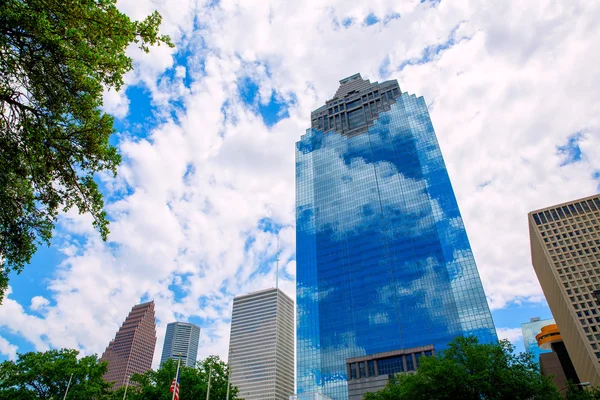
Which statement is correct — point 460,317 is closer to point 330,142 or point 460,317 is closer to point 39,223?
point 330,142

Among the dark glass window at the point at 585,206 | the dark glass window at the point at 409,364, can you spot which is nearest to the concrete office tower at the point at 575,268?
the dark glass window at the point at 585,206

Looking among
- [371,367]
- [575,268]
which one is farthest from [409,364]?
[575,268]

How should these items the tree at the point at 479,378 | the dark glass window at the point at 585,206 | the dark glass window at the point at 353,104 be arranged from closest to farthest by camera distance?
the tree at the point at 479,378, the dark glass window at the point at 585,206, the dark glass window at the point at 353,104

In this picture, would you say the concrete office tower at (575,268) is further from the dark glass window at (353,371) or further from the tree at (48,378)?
the tree at (48,378)

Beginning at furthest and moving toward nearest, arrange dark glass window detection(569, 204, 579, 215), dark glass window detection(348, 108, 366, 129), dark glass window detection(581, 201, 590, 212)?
1. dark glass window detection(348, 108, 366, 129)
2. dark glass window detection(569, 204, 579, 215)
3. dark glass window detection(581, 201, 590, 212)

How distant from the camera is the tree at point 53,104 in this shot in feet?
45.1

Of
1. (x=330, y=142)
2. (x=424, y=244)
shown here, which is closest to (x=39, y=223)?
(x=424, y=244)

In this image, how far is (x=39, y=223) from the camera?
16.8 metres

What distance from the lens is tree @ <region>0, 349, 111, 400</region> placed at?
46250 mm

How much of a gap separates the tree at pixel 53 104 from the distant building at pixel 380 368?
80997 millimetres

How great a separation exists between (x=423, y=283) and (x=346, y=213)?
34.5 m

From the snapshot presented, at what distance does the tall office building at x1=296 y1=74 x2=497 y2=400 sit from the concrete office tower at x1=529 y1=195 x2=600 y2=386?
1944 centimetres

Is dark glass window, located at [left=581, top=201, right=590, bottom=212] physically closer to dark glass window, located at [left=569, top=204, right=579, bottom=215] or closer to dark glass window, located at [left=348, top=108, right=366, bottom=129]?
dark glass window, located at [left=569, top=204, right=579, bottom=215]

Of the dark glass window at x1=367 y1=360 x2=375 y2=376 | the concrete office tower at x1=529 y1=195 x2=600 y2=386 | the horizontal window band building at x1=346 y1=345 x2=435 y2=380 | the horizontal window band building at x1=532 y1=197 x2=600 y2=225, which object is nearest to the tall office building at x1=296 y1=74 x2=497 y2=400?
the horizontal window band building at x1=346 y1=345 x2=435 y2=380
